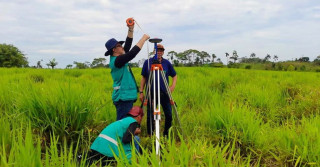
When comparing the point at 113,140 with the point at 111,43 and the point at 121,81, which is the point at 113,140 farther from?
the point at 111,43

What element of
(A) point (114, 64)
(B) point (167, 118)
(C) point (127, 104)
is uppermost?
(A) point (114, 64)

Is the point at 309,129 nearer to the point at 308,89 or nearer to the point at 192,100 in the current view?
the point at 192,100

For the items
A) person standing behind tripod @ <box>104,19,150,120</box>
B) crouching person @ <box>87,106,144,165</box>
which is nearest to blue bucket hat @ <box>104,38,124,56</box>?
person standing behind tripod @ <box>104,19,150,120</box>

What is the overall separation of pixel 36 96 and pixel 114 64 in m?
1.09

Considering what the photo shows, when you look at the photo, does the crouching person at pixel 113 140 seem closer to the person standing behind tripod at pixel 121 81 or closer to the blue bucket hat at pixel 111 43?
the person standing behind tripod at pixel 121 81

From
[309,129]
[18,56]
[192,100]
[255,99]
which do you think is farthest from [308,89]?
[18,56]

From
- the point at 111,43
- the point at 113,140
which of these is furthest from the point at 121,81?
the point at 113,140

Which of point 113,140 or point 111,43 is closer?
point 113,140

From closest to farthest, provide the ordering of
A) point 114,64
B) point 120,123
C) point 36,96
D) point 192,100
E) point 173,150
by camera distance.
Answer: point 173,150
point 120,123
point 36,96
point 114,64
point 192,100

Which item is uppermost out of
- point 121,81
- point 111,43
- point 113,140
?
point 111,43

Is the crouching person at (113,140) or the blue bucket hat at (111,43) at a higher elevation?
the blue bucket hat at (111,43)

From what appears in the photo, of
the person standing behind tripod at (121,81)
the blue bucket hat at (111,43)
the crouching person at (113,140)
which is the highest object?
the blue bucket hat at (111,43)

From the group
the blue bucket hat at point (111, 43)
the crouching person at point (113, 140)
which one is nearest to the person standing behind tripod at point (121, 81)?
the blue bucket hat at point (111, 43)

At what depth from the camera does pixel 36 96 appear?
275 centimetres
